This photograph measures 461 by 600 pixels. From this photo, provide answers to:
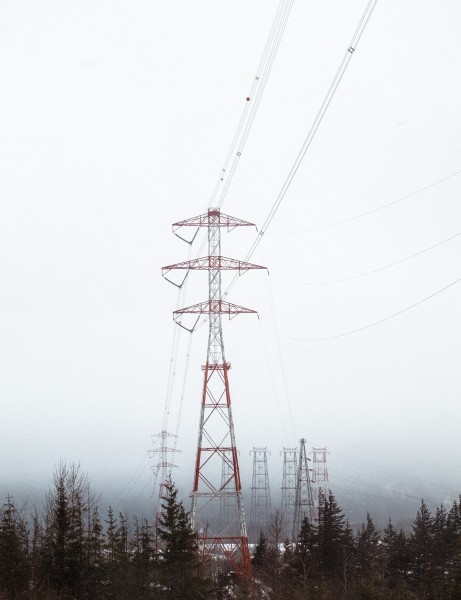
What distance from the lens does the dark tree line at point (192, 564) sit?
2767 cm

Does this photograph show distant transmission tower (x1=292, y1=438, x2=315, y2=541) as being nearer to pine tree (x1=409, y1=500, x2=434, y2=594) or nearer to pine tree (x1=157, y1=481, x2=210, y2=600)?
pine tree (x1=409, y1=500, x2=434, y2=594)

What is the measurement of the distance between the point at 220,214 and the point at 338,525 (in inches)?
1107

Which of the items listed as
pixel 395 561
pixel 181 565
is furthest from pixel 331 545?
pixel 181 565

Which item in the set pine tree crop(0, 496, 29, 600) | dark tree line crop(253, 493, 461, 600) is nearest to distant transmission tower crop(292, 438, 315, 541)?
dark tree line crop(253, 493, 461, 600)

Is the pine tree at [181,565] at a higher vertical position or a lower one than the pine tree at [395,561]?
higher

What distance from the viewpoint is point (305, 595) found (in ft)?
92.9

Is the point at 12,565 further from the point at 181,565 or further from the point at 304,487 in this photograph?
the point at 304,487

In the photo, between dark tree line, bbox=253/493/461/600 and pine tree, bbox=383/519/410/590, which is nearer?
dark tree line, bbox=253/493/461/600

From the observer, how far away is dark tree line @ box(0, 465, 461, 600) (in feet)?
90.8

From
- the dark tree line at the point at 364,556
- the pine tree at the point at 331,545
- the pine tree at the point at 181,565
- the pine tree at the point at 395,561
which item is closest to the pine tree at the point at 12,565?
the pine tree at the point at 181,565

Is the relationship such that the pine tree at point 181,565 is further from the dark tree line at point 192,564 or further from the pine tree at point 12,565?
the pine tree at point 12,565

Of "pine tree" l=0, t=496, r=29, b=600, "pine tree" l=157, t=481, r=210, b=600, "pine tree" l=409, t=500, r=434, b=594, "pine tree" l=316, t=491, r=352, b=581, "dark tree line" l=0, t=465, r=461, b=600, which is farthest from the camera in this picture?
"pine tree" l=409, t=500, r=434, b=594

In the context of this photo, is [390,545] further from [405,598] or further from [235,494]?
[235,494]

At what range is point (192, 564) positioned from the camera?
27000 mm
